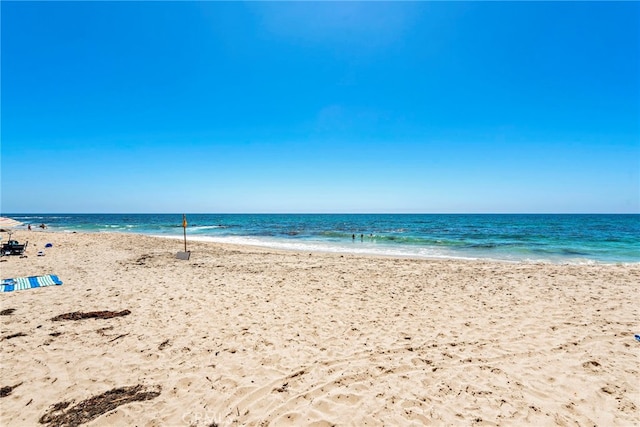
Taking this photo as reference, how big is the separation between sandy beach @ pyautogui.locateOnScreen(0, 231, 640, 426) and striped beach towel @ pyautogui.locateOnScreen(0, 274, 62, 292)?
0.56 metres

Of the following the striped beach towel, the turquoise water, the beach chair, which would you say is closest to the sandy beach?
the striped beach towel

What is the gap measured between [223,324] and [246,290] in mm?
2878

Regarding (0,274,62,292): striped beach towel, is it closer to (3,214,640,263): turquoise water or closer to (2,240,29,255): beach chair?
(2,240,29,255): beach chair

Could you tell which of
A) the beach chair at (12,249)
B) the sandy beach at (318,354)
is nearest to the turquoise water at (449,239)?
the sandy beach at (318,354)

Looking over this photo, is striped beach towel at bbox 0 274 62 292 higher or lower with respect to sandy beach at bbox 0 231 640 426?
higher

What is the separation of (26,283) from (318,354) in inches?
408

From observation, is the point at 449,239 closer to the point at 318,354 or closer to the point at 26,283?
the point at 318,354

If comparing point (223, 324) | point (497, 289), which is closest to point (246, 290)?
point (223, 324)

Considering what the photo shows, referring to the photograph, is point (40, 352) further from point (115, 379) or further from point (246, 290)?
point (246, 290)

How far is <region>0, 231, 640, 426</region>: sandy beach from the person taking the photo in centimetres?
397

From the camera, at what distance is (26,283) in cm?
954

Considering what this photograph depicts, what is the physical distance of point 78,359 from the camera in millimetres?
5152

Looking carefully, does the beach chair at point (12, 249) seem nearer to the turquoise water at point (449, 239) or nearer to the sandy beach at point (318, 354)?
the sandy beach at point (318, 354)

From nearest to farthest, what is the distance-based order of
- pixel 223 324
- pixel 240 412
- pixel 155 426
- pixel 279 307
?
pixel 155 426
pixel 240 412
pixel 223 324
pixel 279 307
